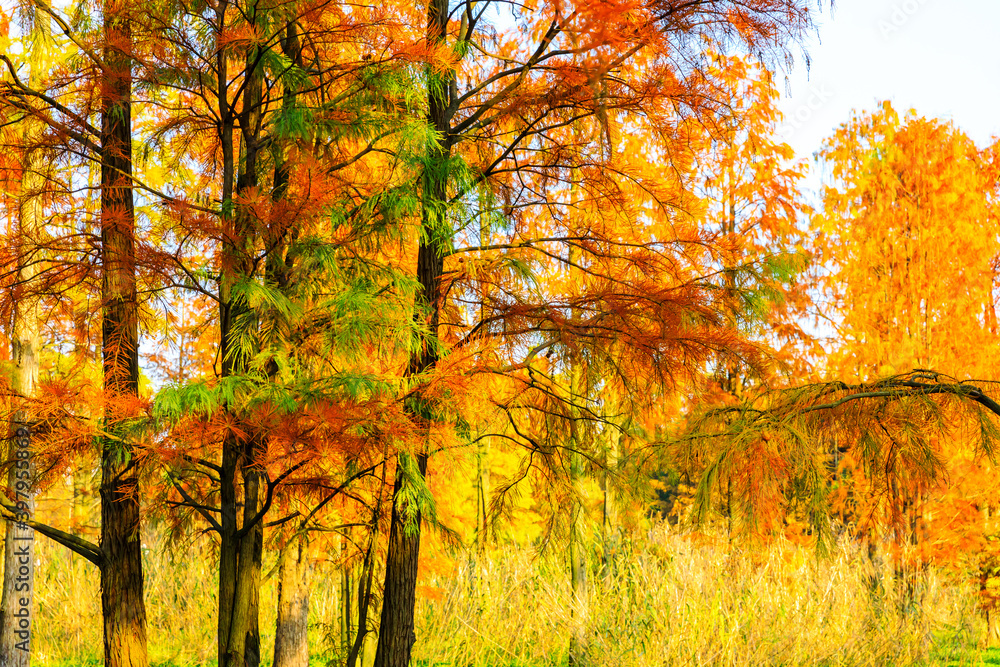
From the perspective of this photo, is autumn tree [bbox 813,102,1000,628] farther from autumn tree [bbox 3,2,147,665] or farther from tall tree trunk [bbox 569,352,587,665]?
autumn tree [bbox 3,2,147,665]

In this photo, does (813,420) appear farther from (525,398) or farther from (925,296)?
(925,296)

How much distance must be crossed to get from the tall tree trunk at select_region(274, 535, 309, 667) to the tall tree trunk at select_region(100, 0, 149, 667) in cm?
239

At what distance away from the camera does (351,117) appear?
5930 mm

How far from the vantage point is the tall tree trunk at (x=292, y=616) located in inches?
344

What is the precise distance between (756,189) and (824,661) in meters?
5.07

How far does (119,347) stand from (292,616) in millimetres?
4056

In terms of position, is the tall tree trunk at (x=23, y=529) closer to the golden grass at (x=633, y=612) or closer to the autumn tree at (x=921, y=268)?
the golden grass at (x=633, y=612)

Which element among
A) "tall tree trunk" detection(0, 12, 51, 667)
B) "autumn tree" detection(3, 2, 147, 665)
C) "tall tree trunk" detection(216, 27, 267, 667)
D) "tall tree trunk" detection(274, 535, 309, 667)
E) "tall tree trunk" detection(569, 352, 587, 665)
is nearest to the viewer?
"tall tree trunk" detection(216, 27, 267, 667)

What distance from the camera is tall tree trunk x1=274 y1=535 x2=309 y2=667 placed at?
874cm

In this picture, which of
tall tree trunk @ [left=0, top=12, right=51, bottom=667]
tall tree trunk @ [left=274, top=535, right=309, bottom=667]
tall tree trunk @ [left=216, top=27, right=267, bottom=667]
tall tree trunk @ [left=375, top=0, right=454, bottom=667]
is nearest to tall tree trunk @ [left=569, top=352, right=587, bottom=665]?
tall tree trunk @ [left=375, top=0, right=454, bottom=667]

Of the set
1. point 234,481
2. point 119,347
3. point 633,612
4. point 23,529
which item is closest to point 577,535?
point 633,612

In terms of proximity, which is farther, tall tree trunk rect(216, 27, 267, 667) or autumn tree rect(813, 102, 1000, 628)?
autumn tree rect(813, 102, 1000, 628)

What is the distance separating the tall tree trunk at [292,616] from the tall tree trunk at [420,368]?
267cm

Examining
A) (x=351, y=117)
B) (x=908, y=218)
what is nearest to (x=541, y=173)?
(x=351, y=117)
